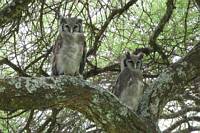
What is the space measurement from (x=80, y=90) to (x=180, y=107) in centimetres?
368

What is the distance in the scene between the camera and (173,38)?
546 cm

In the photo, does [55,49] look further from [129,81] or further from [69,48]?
[129,81]

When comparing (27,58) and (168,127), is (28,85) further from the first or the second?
(168,127)

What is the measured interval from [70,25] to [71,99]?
206cm

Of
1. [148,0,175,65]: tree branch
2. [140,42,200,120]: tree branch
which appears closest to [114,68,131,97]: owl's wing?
[148,0,175,65]: tree branch

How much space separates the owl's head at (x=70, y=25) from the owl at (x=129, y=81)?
0.61 meters

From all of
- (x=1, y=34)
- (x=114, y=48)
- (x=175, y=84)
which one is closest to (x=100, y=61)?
(x=114, y=48)

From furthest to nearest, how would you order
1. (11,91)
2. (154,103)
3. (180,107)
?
(180,107), (154,103), (11,91)

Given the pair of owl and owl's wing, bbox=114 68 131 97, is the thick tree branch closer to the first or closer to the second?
the pair of owl

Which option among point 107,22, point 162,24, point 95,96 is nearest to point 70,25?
point 107,22

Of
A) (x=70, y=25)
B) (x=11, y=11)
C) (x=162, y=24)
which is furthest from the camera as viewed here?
(x=70, y=25)

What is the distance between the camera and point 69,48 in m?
4.98

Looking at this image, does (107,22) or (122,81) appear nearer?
(107,22)

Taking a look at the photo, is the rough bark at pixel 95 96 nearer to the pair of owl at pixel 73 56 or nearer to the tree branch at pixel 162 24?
the tree branch at pixel 162 24
